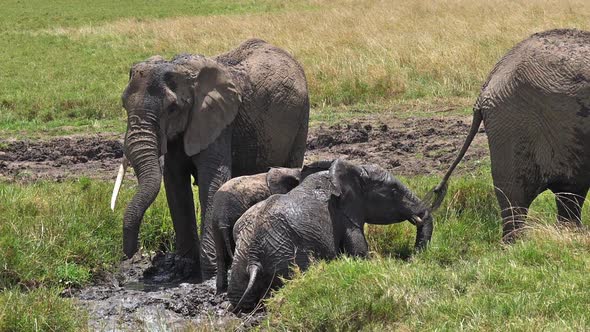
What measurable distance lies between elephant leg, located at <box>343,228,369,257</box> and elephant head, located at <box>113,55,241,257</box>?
5.46 feet

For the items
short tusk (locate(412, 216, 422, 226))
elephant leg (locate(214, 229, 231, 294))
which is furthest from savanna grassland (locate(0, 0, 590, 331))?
elephant leg (locate(214, 229, 231, 294))

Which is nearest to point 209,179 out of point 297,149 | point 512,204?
point 297,149

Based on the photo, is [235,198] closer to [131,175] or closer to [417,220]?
[417,220]

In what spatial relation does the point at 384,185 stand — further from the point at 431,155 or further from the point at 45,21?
the point at 45,21

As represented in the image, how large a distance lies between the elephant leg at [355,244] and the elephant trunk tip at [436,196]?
1168mm

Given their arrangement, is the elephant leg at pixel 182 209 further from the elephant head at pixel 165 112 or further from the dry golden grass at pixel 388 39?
the dry golden grass at pixel 388 39

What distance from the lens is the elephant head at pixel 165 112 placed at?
9281 mm

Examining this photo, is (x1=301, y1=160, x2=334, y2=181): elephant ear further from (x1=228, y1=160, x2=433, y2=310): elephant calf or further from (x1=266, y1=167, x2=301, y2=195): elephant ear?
(x1=228, y1=160, x2=433, y2=310): elephant calf

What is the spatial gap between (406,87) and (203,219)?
326 inches

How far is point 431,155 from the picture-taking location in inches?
541

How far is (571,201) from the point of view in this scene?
9.17m

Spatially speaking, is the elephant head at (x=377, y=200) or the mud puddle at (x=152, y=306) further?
the elephant head at (x=377, y=200)

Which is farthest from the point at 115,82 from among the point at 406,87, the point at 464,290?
the point at 464,290

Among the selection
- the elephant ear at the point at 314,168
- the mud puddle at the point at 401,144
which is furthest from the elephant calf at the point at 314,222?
the mud puddle at the point at 401,144
